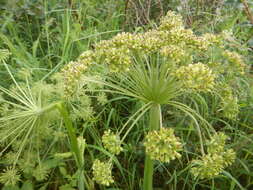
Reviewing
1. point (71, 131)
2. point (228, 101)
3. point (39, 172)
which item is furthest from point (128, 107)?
point (71, 131)

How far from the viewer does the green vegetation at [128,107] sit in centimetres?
167

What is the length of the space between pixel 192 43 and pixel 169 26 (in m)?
0.22

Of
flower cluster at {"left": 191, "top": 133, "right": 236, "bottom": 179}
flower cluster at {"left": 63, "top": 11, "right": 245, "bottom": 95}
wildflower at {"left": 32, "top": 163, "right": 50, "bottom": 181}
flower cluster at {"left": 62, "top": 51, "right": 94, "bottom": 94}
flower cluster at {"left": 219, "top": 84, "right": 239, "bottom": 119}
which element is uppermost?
flower cluster at {"left": 63, "top": 11, "right": 245, "bottom": 95}

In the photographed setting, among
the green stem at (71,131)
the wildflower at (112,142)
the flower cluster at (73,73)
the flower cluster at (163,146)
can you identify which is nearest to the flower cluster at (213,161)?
the flower cluster at (163,146)

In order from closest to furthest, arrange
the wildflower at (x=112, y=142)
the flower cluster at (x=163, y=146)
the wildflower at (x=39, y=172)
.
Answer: the flower cluster at (x=163, y=146)
the wildflower at (x=112, y=142)
the wildflower at (x=39, y=172)

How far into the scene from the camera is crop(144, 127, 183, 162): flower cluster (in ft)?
4.86

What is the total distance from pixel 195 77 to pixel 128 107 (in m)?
1.40

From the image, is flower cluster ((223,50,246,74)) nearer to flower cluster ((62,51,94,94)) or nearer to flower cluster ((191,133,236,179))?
flower cluster ((191,133,236,179))

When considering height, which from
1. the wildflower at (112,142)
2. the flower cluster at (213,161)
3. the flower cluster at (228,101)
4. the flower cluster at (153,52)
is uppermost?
the flower cluster at (153,52)

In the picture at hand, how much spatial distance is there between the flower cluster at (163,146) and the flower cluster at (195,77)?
0.25 m

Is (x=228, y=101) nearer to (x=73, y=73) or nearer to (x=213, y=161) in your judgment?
(x=213, y=161)

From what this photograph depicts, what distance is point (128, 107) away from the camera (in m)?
2.95

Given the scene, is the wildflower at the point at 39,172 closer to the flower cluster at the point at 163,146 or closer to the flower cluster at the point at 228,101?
the flower cluster at the point at 163,146

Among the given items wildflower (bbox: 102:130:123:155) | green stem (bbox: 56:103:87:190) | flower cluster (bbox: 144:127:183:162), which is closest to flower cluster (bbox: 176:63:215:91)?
flower cluster (bbox: 144:127:183:162)
